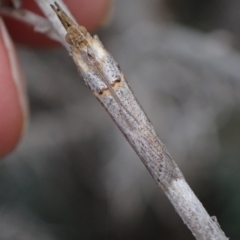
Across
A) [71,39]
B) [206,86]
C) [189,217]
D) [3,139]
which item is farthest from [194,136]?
[71,39]

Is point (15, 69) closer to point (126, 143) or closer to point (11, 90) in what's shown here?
point (11, 90)

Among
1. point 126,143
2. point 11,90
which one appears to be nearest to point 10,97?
point 11,90

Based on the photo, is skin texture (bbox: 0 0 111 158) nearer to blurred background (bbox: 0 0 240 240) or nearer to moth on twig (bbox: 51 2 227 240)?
blurred background (bbox: 0 0 240 240)

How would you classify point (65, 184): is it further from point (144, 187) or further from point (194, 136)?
point (194, 136)

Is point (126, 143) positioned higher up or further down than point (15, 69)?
further down

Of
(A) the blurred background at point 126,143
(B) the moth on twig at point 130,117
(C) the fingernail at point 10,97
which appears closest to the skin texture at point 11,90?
(C) the fingernail at point 10,97

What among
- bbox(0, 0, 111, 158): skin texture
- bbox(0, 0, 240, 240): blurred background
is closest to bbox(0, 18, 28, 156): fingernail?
bbox(0, 0, 111, 158): skin texture
